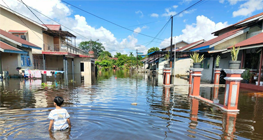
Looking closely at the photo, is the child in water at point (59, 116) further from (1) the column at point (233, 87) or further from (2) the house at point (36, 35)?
(2) the house at point (36, 35)

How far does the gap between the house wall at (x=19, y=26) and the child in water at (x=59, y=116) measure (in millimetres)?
20425

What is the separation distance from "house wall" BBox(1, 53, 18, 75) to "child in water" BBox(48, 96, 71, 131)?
677 inches

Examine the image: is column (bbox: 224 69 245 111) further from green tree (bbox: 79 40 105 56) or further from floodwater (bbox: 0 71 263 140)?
green tree (bbox: 79 40 105 56)

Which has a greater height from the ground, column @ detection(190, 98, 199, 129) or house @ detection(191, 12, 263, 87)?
house @ detection(191, 12, 263, 87)

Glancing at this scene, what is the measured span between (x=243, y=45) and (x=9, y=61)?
22927 millimetres

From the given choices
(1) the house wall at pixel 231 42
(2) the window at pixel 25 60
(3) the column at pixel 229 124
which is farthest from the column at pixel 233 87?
(2) the window at pixel 25 60

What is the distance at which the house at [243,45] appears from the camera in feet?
38.0

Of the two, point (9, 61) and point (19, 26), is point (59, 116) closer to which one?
point (9, 61)

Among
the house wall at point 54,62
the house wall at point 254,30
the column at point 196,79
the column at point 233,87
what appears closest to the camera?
the column at point 233,87

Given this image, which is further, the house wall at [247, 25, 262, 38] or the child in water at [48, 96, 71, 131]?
the house wall at [247, 25, 262, 38]

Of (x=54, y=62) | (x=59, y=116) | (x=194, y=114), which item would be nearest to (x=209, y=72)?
(x=194, y=114)

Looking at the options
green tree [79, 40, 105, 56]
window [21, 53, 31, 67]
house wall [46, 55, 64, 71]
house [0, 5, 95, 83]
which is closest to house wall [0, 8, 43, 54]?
house [0, 5, 95, 83]

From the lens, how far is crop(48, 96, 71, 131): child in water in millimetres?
3549

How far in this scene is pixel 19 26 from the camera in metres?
20.1
